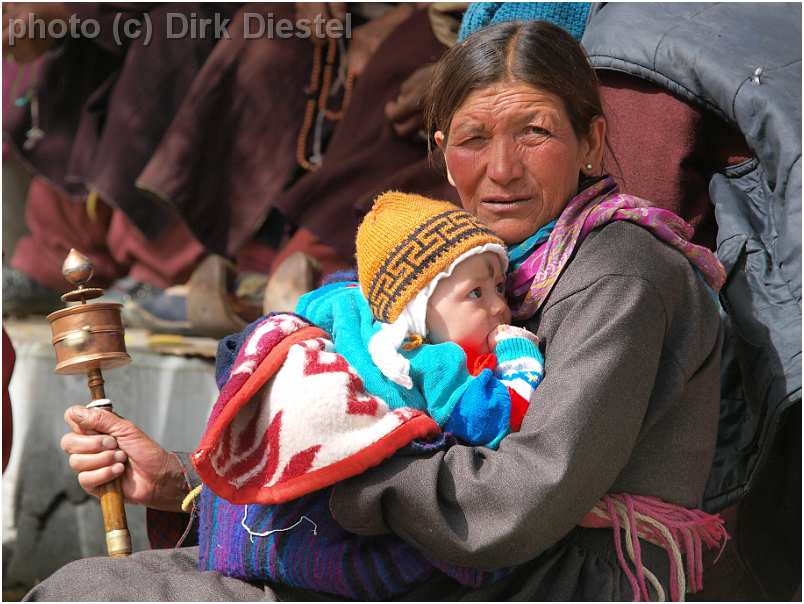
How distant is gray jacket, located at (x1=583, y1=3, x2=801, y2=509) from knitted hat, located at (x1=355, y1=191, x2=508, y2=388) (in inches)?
22.3

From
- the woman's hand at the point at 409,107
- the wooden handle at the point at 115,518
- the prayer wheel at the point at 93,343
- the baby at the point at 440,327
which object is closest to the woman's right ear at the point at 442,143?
the baby at the point at 440,327

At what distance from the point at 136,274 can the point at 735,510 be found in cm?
297

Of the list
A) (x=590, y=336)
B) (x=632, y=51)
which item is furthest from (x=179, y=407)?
(x=590, y=336)

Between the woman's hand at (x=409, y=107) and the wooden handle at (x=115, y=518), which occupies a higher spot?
the woman's hand at (x=409, y=107)

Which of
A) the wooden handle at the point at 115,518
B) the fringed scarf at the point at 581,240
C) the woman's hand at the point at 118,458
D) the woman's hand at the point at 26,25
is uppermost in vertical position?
the woman's hand at the point at 26,25

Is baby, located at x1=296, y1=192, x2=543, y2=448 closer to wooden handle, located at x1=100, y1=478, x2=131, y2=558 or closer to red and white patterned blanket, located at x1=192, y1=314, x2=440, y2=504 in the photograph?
red and white patterned blanket, located at x1=192, y1=314, x2=440, y2=504

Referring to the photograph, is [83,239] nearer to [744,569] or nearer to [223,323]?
[223,323]

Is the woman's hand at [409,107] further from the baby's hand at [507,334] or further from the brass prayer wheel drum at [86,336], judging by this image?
the baby's hand at [507,334]

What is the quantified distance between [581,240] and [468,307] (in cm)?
25

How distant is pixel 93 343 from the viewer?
215cm

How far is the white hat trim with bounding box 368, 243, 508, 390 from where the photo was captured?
178cm

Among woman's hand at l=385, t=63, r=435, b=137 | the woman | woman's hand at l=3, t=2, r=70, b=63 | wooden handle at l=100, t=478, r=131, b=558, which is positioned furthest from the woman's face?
woman's hand at l=3, t=2, r=70, b=63

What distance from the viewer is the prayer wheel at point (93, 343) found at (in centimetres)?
214

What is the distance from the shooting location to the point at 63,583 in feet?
6.40
